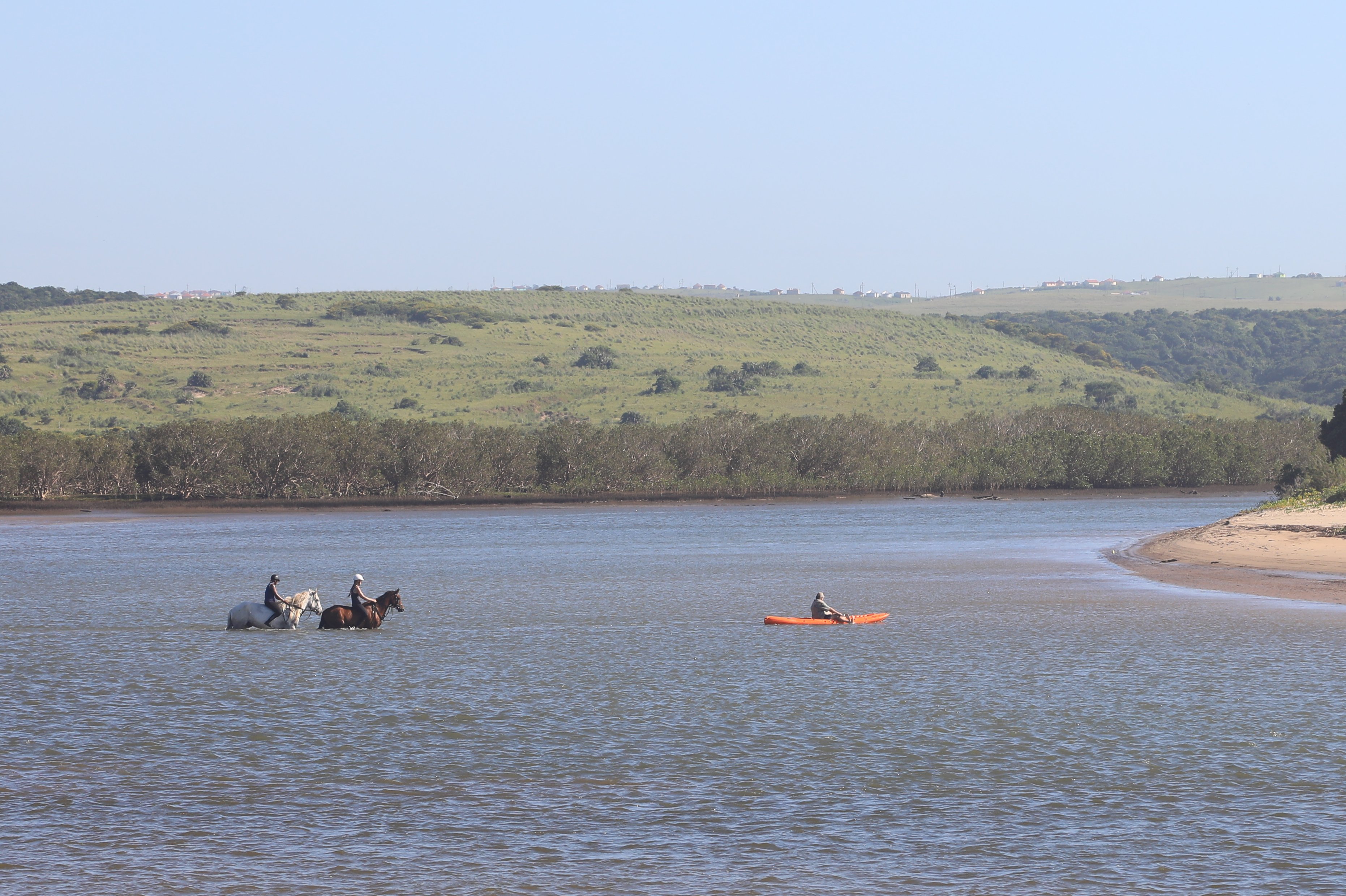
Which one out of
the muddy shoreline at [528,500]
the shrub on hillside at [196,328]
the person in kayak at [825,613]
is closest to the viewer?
the person in kayak at [825,613]

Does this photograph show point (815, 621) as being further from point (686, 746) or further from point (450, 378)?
point (450, 378)

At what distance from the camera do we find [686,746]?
20.8 meters

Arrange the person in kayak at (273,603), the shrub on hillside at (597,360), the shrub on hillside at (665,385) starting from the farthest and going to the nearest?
the shrub on hillside at (597,360)
the shrub on hillside at (665,385)
the person in kayak at (273,603)

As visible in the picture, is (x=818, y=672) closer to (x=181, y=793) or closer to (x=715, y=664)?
(x=715, y=664)

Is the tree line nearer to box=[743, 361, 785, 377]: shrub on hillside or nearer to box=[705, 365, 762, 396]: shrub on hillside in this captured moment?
box=[705, 365, 762, 396]: shrub on hillside

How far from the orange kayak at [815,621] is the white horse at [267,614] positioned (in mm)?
11442

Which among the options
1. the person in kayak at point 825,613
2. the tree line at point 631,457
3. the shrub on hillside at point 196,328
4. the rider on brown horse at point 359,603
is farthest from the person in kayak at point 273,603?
the shrub on hillside at point 196,328

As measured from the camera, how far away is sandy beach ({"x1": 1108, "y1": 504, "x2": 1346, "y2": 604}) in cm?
4103

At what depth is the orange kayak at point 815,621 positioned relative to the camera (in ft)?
117

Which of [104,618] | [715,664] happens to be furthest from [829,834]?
[104,618]

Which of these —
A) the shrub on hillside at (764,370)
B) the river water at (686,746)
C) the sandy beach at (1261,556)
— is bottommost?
the river water at (686,746)

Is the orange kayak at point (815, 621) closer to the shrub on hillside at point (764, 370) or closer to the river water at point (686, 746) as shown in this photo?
the river water at point (686, 746)

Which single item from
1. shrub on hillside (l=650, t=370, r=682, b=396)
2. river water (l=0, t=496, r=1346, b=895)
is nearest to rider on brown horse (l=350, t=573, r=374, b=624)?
river water (l=0, t=496, r=1346, b=895)

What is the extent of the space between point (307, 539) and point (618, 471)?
43.1 metres
